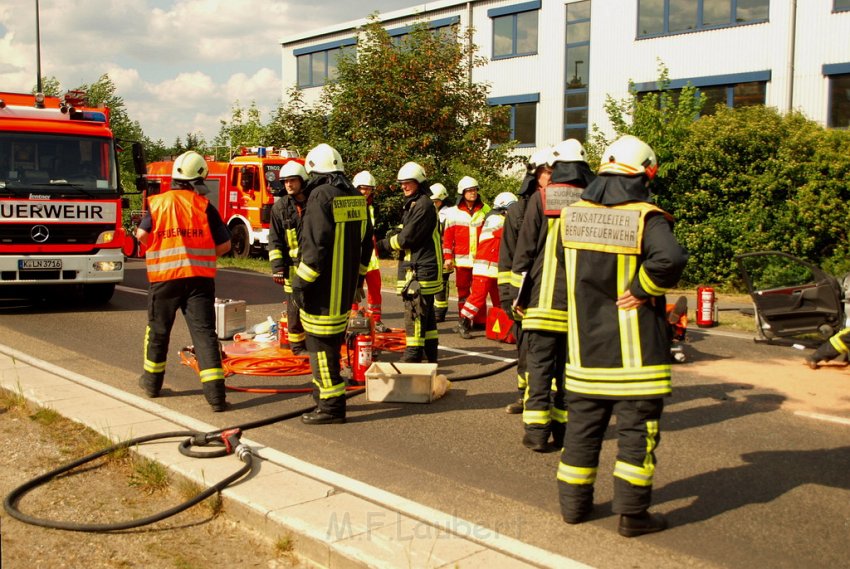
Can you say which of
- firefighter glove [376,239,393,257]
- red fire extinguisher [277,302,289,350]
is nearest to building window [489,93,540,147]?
firefighter glove [376,239,393,257]

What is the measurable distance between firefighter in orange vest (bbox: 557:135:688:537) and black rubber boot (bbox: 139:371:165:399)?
411 centimetres

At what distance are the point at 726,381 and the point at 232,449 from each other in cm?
504

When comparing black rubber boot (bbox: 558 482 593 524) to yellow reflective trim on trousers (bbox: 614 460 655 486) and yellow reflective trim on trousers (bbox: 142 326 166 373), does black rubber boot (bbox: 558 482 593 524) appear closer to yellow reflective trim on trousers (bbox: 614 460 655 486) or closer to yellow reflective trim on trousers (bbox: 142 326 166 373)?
yellow reflective trim on trousers (bbox: 614 460 655 486)

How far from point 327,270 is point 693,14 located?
23.3m

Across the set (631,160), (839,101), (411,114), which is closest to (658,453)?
(631,160)

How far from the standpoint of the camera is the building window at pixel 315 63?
39316mm

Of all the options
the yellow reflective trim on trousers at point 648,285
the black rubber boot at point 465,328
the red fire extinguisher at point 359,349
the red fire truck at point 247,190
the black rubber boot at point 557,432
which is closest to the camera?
the yellow reflective trim on trousers at point 648,285

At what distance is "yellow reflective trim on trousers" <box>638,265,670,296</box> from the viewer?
14.2 ft

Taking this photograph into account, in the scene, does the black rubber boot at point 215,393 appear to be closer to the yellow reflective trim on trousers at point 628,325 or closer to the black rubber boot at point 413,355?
the black rubber boot at point 413,355

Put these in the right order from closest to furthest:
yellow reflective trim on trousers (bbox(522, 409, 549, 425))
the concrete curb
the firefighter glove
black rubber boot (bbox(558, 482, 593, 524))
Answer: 1. the concrete curb
2. black rubber boot (bbox(558, 482, 593, 524))
3. yellow reflective trim on trousers (bbox(522, 409, 549, 425))
4. the firefighter glove

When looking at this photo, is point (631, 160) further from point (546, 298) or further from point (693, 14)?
point (693, 14)

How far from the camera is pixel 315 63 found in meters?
40.4

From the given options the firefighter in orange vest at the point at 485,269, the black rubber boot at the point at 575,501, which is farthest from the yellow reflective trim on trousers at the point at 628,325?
the firefighter in orange vest at the point at 485,269

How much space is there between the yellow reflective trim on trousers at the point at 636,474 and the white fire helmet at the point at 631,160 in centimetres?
145
